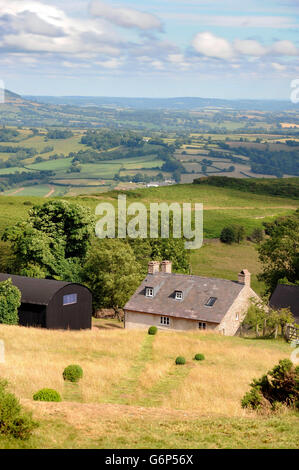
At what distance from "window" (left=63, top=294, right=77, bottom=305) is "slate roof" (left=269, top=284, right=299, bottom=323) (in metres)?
20.3

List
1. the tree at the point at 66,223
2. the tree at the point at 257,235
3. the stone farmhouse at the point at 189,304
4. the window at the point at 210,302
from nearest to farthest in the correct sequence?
1. the stone farmhouse at the point at 189,304
2. the window at the point at 210,302
3. the tree at the point at 66,223
4. the tree at the point at 257,235

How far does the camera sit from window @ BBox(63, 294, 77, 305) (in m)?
48.4

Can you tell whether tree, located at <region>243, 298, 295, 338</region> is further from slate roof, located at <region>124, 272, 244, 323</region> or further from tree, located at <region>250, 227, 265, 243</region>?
tree, located at <region>250, 227, 265, 243</region>

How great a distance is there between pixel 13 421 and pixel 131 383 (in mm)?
14232

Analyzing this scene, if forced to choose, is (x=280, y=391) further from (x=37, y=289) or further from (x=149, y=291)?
(x=149, y=291)

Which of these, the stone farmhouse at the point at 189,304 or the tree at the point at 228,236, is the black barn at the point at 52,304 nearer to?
the stone farmhouse at the point at 189,304

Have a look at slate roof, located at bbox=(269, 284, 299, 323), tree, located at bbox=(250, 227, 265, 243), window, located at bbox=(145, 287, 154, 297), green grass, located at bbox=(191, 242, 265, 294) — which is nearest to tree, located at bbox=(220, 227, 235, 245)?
green grass, located at bbox=(191, 242, 265, 294)

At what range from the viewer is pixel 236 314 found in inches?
2119

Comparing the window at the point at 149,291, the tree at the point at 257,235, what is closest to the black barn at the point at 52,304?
the window at the point at 149,291

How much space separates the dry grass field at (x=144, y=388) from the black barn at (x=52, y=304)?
413cm

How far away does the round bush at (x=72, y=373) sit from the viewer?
29248 millimetres

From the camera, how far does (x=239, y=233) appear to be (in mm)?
107625

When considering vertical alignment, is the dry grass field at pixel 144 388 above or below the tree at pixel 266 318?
above
